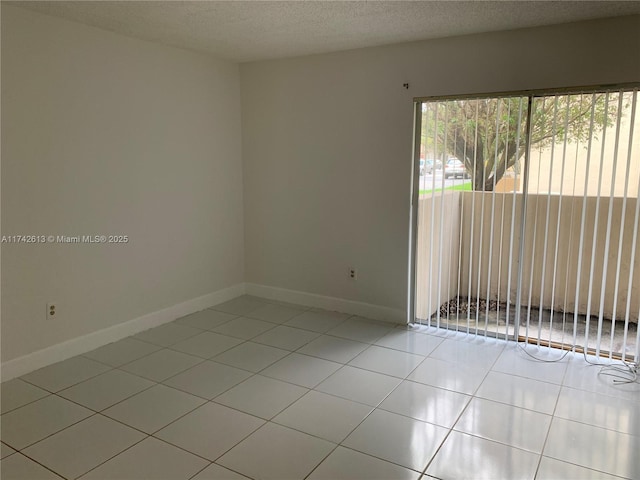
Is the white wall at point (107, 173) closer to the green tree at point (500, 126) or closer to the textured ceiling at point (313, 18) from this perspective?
the textured ceiling at point (313, 18)

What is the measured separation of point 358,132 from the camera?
4148 millimetres

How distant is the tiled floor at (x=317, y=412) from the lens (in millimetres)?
2260

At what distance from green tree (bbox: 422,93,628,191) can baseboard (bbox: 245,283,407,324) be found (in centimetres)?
129

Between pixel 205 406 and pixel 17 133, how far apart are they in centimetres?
207

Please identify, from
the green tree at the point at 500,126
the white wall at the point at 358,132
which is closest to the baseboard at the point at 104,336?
the white wall at the point at 358,132

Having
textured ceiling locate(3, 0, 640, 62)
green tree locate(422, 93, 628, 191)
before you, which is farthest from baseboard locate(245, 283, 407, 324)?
textured ceiling locate(3, 0, 640, 62)

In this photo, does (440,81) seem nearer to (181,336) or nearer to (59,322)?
(181,336)

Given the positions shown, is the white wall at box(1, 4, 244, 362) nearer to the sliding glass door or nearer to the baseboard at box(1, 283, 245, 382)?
the baseboard at box(1, 283, 245, 382)

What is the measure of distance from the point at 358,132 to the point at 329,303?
5.21 ft

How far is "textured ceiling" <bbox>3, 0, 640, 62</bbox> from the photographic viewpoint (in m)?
2.88

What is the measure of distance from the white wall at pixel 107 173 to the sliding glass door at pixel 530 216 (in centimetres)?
192

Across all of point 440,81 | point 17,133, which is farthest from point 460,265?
point 17,133

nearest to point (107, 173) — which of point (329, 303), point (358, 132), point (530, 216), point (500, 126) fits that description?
point (358, 132)

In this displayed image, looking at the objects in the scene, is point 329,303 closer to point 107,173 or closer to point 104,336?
point 104,336
